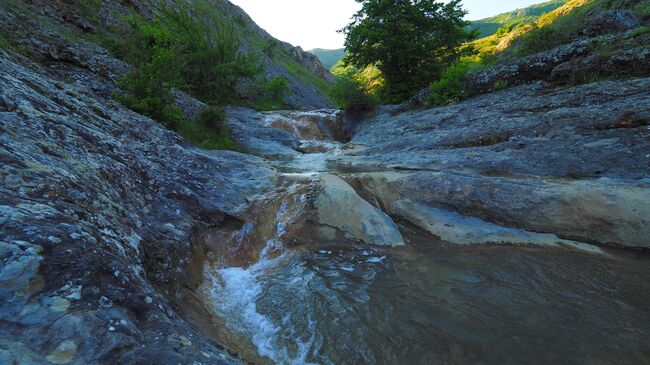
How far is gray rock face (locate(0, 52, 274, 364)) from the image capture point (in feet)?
6.32

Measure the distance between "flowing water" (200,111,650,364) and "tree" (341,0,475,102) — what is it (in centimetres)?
1564

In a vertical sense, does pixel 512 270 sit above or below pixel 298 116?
below

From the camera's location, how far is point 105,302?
7.38 feet

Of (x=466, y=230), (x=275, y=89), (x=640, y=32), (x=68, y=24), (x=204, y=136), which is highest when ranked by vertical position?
(x=68, y=24)

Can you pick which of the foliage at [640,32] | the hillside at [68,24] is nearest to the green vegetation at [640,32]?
the foliage at [640,32]

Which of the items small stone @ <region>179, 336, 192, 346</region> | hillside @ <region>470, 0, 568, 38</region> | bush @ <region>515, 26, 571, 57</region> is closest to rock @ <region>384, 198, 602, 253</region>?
small stone @ <region>179, 336, 192, 346</region>

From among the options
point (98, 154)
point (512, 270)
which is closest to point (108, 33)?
point (98, 154)

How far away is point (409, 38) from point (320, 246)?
16728 mm

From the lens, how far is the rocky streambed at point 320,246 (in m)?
2.31

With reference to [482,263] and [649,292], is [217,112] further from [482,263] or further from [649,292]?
[649,292]

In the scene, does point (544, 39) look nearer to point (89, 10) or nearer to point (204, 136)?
point (204, 136)

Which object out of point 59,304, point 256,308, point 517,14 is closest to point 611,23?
point 256,308

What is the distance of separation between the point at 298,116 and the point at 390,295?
17897 millimetres

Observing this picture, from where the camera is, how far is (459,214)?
19.4 feet
